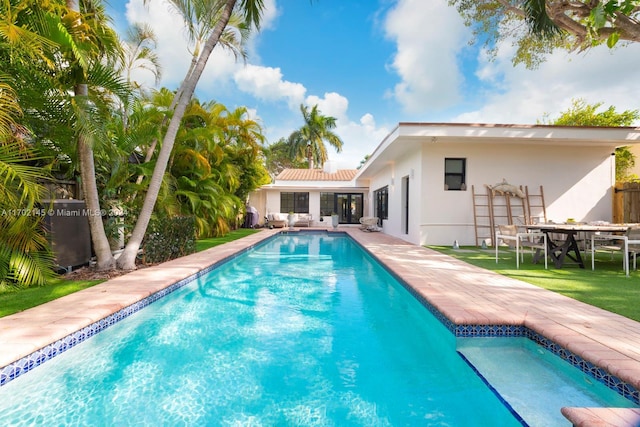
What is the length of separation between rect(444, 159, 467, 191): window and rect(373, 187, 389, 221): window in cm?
569

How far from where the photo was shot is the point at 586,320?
349 cm

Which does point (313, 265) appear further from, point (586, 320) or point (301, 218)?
point (301, 218)

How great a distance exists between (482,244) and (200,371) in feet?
31.3

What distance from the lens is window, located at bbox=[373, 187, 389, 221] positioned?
56.3 feet

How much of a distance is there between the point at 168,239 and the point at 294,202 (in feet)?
51.6

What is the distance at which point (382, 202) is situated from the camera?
18469 mm

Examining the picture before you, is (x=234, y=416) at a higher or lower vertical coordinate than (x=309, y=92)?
lower

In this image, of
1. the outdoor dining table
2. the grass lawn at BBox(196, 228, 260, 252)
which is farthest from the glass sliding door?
the outdoor dining table

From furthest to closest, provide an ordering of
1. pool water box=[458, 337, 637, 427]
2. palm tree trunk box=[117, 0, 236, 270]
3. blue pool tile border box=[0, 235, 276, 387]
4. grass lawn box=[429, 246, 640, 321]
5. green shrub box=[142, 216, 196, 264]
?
green shrub box=[142, 216, 196, 264], palm tree trunk box=[117, 0, 236, 270], grass lawn box=[429, 246, 640, 321], blue pool tile border box=[0, 235, 276, 387], pool water box=[458, 337, 637, 427]

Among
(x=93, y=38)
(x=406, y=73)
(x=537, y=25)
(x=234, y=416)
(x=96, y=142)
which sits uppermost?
(x=406, y=73)

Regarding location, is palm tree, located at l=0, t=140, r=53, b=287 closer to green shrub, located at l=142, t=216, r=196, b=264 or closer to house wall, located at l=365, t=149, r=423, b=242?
green shrub, located at l=142, t=216, r=196, b=264

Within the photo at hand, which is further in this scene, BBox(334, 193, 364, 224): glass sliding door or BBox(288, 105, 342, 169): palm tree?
BBox(288, 105, 342, 169): palm tree

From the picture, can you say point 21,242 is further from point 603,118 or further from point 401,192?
point 603,118

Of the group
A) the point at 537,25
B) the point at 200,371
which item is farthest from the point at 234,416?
the point at 537,25
